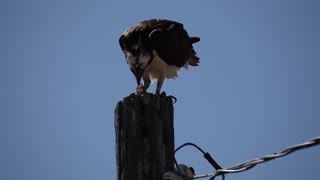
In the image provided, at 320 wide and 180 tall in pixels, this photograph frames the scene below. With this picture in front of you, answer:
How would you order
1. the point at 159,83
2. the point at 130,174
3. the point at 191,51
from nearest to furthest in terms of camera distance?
the point at 130,174
the point at 159,83
the point at 191,51

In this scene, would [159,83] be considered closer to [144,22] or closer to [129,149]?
[144,22]

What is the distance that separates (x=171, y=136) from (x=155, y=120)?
0.18 meters

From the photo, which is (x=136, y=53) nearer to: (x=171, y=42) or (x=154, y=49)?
(x=154, y=49)

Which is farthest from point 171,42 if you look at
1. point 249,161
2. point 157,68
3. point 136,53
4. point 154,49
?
point 249,161

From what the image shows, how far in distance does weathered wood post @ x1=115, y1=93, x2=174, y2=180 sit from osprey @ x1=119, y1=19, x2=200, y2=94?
338 cm

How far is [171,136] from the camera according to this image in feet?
16.1

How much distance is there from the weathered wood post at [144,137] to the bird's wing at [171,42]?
390cm

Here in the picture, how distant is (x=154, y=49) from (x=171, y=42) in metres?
0.32

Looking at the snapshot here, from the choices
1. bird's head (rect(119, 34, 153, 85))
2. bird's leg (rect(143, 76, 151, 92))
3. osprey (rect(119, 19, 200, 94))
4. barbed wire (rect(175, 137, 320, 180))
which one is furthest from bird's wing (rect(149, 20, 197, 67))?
barbed wire (rect(175, 137, 320, 180))

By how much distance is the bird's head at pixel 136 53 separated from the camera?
28.0ft

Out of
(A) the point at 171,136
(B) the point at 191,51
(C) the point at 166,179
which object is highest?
(B) the point at 191,51

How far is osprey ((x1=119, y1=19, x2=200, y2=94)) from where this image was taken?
8.60 m

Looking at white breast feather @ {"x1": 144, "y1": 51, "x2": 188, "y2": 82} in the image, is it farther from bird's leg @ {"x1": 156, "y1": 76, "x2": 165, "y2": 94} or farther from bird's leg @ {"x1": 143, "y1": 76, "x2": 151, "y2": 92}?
bird's leg @ {"x1": 156, "y1": 76, "x2": 165, "y2": 94}

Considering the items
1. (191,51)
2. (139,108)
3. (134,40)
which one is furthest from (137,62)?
(139,108)
